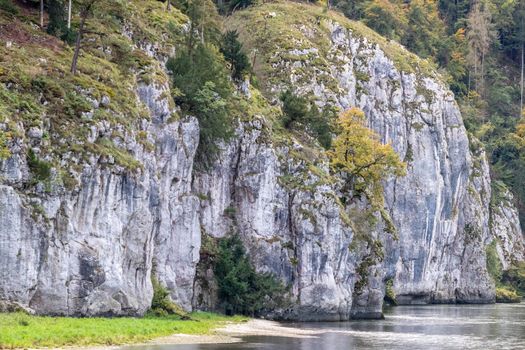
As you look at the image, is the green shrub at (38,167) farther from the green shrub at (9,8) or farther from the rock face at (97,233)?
the green shrub at (9,8)

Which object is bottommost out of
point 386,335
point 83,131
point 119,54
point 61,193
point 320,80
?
point 386,335

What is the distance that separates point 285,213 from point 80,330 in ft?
114

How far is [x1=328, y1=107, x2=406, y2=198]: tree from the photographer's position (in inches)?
3393

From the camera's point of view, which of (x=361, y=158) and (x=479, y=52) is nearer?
(x=361, y=158)

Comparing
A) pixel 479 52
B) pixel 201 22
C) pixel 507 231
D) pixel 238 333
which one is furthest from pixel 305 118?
pixel 479 52

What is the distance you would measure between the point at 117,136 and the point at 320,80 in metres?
50.9

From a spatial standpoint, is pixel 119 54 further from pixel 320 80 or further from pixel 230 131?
pixel 320 80

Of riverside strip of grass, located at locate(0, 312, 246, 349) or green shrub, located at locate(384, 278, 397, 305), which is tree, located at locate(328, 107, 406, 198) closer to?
green shrub, located at locate(384, 278, 397, 305)

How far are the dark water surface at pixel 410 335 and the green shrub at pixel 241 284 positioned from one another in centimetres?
343

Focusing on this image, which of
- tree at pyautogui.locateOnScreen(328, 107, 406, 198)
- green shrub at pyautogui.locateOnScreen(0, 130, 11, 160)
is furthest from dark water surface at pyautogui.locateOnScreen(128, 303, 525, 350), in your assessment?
tree at pyautogui.locateOnScreen(328, 107, 406, 198)

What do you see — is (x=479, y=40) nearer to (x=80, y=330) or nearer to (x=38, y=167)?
(x=38, y=167)

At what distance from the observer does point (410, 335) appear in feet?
197

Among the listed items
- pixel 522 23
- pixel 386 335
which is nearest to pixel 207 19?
pixel 386 335

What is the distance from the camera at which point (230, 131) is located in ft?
236
